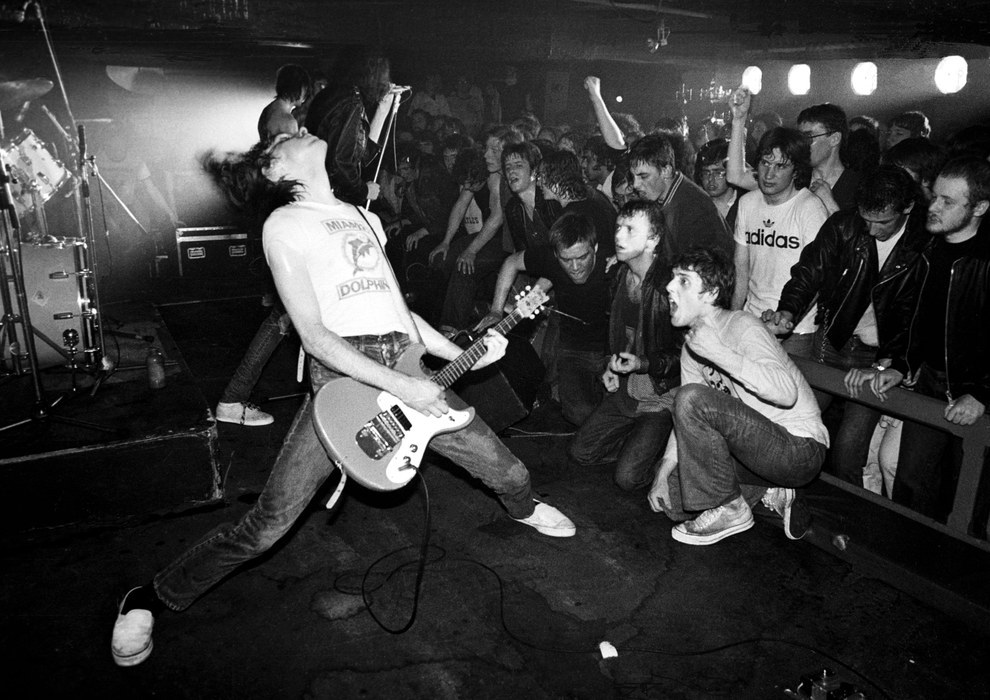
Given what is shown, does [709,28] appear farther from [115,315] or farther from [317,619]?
[317,619]

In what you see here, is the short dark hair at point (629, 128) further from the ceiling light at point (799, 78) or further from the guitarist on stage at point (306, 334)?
the ceiling light at point (799, 78)

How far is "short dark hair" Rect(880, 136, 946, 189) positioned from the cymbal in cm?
771

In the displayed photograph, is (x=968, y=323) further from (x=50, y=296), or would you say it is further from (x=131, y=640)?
(x=50, y=296)

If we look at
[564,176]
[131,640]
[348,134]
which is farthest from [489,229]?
[131,640]

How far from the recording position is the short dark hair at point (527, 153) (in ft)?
19.5

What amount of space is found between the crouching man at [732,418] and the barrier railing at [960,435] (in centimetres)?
34

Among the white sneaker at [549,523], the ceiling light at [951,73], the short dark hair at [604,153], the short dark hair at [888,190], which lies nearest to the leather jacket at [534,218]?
the short dark hair at [604,153]

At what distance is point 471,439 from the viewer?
10.5 feet

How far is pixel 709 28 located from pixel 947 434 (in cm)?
1205

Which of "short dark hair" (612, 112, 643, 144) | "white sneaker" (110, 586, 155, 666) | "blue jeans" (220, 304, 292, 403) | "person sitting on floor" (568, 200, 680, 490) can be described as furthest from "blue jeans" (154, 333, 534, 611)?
"short dark hair" (612, 112, 643, 144)

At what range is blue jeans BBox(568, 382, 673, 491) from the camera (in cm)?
429

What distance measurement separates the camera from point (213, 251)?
10203 millimetres

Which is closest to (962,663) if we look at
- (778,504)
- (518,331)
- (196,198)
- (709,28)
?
(778,504)

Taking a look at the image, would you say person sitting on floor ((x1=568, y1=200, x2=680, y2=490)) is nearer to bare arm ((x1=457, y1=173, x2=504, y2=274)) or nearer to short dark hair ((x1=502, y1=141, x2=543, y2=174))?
short dark hair ((x1=502, y1=141, x2=543, y2=174))
